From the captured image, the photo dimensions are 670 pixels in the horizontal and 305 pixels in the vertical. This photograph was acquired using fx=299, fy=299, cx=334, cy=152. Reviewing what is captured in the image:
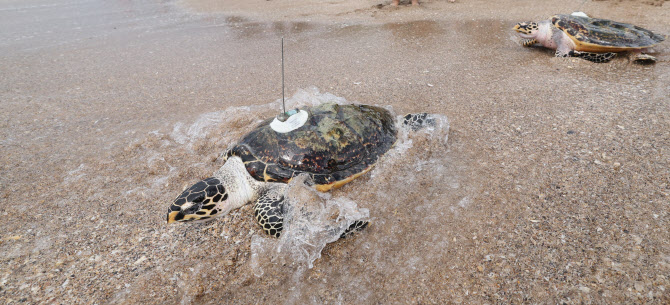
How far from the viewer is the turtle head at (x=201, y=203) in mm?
2637

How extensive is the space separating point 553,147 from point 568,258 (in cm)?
153

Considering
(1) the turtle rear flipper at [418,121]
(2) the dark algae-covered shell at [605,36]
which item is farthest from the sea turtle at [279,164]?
(2) the dark algae-covered shell at [605,36]

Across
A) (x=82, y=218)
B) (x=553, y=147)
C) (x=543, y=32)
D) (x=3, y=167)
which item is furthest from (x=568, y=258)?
(x=3, y=167)

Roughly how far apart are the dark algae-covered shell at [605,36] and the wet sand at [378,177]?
0.28 m

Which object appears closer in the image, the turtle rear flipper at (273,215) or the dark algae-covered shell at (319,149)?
the turtle rear flipper at (273,215)

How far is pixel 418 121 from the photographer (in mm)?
3752

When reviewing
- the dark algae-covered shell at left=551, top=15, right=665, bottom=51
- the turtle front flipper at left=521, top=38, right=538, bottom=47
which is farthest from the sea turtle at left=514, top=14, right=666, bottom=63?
the turtle front flipper at left=521, top=38, right=538, bottom=47

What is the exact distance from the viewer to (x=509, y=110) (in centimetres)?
401

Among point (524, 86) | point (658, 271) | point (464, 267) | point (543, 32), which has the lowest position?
point (464, 267)

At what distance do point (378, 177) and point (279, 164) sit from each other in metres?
1.06

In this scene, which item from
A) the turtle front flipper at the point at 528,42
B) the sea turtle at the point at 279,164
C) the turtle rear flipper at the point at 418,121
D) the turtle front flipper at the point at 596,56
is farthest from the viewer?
the turtle front flipper at the point at 528,42

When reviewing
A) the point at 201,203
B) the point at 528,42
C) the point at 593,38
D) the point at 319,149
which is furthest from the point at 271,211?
the point at 528,42

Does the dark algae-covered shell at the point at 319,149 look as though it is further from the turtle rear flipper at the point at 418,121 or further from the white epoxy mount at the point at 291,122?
the turtle rear flipper at the point at 418,121

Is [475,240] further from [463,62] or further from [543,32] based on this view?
[543,32]
